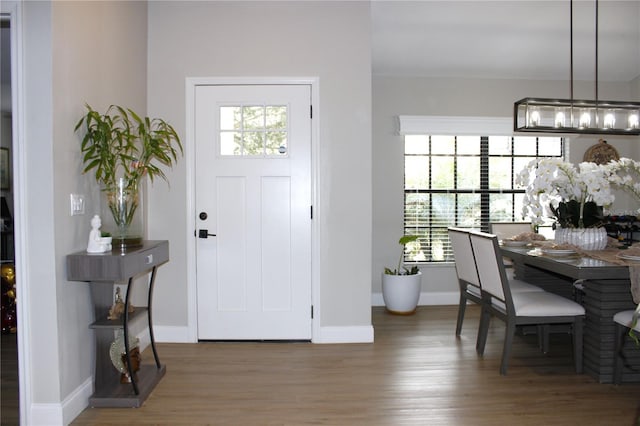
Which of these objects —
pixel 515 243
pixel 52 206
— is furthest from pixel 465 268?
pixel 52 206

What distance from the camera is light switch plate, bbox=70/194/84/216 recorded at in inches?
101

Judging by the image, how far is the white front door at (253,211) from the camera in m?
3.83

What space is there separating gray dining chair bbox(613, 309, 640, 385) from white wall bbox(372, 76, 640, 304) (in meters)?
2.39

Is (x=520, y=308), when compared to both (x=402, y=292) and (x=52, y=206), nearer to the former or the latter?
(x=402, y=292)

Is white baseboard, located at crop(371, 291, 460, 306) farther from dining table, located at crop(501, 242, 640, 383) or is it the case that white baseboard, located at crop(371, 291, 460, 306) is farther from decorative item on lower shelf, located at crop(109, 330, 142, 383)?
decorative item on lower shelf, located at crop(109, 330, 142, 383)

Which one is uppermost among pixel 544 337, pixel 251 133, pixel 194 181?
pixel 251 133

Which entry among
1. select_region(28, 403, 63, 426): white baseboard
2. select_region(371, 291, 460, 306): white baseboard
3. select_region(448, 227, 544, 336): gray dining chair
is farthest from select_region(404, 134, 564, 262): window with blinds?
select_region(28, 403, 63, 426): white baseboard

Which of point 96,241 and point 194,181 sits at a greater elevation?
point 194,181

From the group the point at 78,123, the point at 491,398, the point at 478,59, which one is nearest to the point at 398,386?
the point at 491,398

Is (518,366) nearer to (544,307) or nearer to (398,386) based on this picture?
(544,307)

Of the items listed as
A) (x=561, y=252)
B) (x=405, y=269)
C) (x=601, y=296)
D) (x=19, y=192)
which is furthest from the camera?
(x=405, y=269)

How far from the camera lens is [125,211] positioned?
2.70 meters

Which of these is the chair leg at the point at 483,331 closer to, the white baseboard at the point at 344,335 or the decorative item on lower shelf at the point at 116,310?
the white baseboard at the point at 344,335

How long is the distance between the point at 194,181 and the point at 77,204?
51.3 inches
